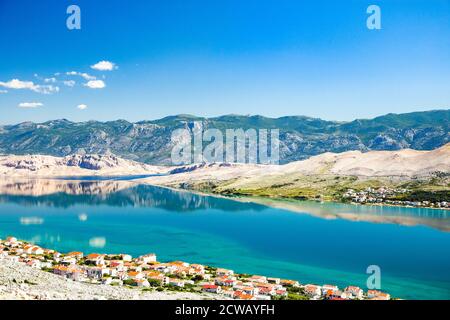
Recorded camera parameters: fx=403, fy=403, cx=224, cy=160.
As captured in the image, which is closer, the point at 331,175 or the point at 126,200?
the point at 126,200

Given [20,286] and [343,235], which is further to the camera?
[343,235]

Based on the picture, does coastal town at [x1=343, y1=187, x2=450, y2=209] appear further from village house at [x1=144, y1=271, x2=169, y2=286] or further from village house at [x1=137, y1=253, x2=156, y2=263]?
village house at [x1=144, y1=271, x2=169, y2=286]

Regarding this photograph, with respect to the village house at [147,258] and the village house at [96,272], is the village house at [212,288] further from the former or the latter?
the village house at [147,258]

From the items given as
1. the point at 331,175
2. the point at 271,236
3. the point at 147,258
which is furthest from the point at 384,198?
the point at 147,258

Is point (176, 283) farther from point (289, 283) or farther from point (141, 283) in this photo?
point (289, 283)

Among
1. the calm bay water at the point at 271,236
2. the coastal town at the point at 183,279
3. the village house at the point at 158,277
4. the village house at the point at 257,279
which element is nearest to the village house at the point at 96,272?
the coastal town at the point at 183,279

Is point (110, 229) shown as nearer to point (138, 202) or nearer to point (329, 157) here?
point (138, 202)
